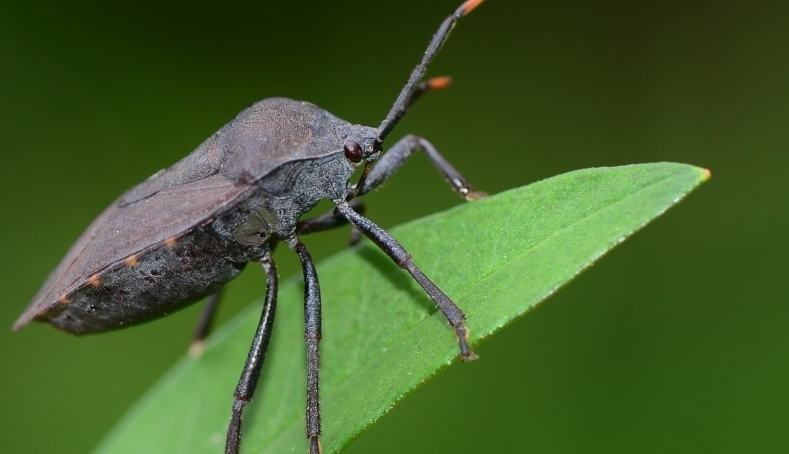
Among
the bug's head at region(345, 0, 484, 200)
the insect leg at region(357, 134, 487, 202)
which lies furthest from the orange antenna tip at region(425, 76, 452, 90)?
the insect leg at region(357, 134, 487, 202)

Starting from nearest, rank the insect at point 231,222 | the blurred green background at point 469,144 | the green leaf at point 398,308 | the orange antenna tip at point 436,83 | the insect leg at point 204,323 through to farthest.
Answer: the green leaf at point 398,308 < the insect at point 231,222 < the orange antenna tip at point 436,83 < the insect leg at point 204,323 < the blurred green background at point 469,144

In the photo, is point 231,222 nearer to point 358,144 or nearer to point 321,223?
point 321,223

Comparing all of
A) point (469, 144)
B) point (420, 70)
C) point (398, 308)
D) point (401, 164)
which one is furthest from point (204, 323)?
point (469, 144)

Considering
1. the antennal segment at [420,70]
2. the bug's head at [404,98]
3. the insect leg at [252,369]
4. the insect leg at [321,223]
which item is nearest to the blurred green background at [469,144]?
the insect leg at [321,223]

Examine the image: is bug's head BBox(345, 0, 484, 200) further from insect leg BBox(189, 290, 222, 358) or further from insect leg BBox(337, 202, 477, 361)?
insect leg BBox(189, 290, 222, 358)

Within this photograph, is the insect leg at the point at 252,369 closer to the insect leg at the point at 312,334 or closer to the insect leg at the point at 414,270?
the insect leg at the point at 312,334

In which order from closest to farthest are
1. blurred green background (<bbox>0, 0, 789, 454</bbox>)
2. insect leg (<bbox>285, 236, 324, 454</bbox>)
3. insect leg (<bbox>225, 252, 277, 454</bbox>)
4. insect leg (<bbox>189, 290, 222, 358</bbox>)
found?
insect leg (<bbox>285, 236, 324, 454</bbox>), insect leg (<bbox>225, 252, 277, 454</bbox>), insect leg (<bbox>189, 290, 222, 358</bbox>), blurred green background (<bbox>0, 0, 789, 454</bbox>)

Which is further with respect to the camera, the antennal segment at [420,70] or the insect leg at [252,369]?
the antennal segment at [420,70]
